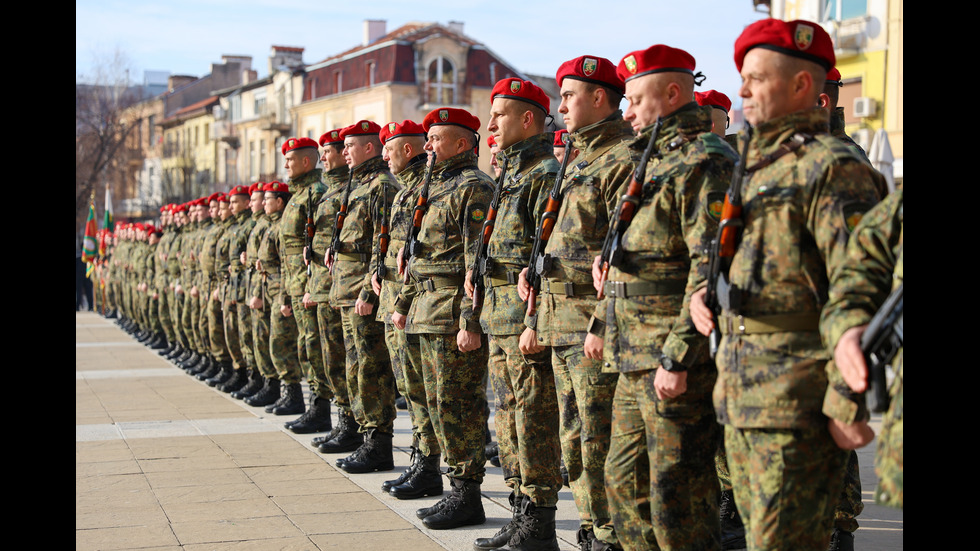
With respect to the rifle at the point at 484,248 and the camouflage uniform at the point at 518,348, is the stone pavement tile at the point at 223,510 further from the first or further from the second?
the rifle at the point at 484,248

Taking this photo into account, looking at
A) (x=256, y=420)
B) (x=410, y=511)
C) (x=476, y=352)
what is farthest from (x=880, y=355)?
(x=256, y=420)

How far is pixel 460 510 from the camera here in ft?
19.5

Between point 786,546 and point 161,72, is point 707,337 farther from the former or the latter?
point 161,72

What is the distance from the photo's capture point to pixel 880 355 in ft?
9.39

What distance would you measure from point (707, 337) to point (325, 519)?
123 inches

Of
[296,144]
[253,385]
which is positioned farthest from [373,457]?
[253,385]

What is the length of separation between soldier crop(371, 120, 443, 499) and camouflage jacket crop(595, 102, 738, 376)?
2608 mm

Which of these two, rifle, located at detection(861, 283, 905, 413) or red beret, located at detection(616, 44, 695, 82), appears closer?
rifle, located at detection(861, 283, 905, 413)

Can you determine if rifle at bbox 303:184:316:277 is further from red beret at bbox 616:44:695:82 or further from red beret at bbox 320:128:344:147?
red beret at bbox 616:44:695:82

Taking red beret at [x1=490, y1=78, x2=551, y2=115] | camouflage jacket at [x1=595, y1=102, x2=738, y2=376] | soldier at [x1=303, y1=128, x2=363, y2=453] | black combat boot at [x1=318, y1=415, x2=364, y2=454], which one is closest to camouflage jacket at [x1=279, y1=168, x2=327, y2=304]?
soldier at [x1=303, y1=128, x2=363, y2=453]

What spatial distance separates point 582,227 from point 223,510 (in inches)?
117

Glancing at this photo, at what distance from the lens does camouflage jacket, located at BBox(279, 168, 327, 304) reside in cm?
932

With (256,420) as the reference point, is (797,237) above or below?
above

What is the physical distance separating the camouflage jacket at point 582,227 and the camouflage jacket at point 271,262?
5911 millimetres
